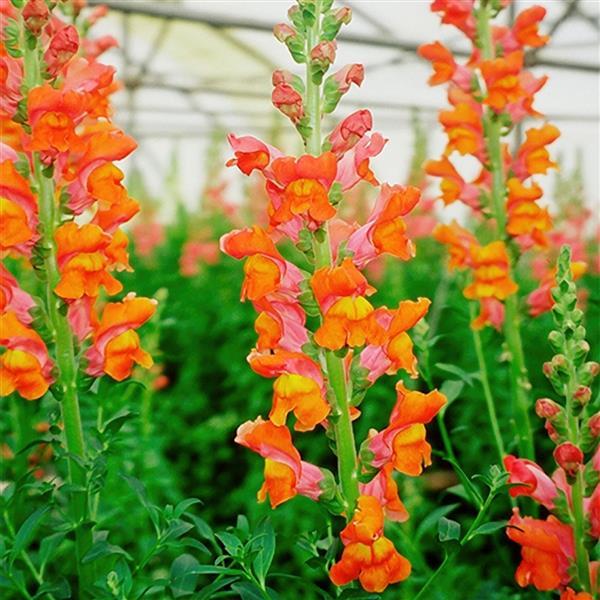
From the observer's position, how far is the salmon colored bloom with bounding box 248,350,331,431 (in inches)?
53.8

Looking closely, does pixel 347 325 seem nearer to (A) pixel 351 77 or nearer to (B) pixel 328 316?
(B) pixel 328 316

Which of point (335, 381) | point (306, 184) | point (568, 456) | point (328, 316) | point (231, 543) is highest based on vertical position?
point (306, 184)

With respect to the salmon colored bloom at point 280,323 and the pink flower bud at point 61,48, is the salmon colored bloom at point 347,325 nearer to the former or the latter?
the salmon colored bloom at point 280,323

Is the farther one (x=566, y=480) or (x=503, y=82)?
(x=503, y=82)

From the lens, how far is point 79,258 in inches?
62.9

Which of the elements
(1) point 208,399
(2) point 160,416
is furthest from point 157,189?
(2) point 160,416

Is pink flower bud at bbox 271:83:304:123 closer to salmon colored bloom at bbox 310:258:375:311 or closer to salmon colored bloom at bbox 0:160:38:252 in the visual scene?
salmon colored bloom at bbox 310:258:375:311

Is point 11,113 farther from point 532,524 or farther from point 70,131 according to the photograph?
point 532,524

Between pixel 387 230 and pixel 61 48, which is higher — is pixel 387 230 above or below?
below

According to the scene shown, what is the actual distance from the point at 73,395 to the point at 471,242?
105cm

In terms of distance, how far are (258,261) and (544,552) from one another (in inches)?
25.7

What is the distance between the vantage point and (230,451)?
4246 mm

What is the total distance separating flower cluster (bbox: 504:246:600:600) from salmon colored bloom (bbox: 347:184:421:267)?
0.26 meters

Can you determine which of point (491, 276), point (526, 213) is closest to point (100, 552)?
point (491, 276)
